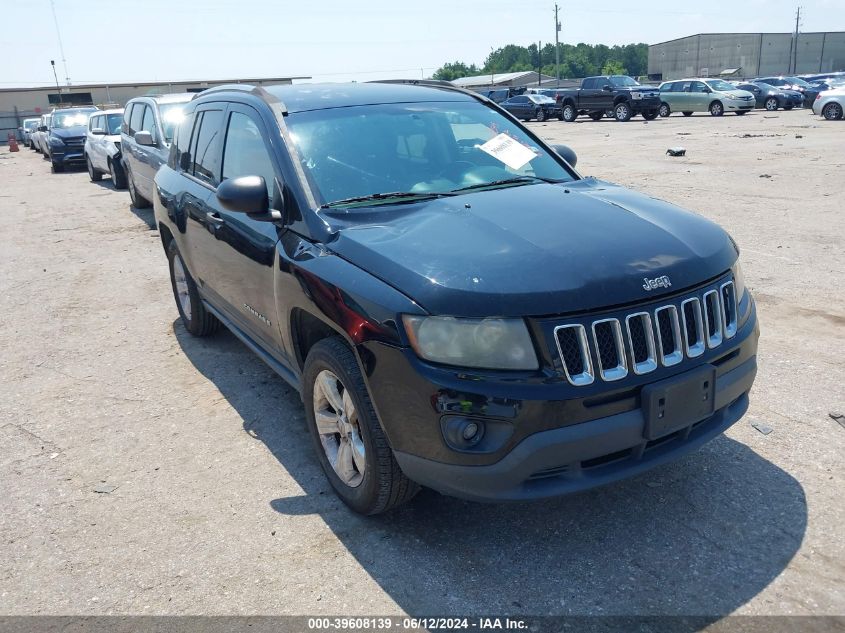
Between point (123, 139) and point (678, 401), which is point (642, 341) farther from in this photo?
point (123, 139)

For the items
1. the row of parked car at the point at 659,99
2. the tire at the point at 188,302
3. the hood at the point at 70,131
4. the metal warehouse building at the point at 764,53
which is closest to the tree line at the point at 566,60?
the metal warehouse building at the point at 764,53

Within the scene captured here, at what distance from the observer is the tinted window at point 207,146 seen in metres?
4.77

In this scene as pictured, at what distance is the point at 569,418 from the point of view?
263 centimetres

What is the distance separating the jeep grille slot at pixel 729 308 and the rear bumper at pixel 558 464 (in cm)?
47

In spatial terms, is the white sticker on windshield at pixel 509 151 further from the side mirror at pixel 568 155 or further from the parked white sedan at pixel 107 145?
the parked white sedan at pixel 107 145

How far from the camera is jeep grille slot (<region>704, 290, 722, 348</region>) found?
9.78 ft

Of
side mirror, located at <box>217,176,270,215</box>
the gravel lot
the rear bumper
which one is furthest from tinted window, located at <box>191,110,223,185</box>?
the rear bumper

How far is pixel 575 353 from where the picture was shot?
2660 mm

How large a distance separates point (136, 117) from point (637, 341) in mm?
11069

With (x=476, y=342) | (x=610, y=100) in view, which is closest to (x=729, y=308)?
(x=476, y=342)

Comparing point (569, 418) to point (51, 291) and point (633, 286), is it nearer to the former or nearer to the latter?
point (633, 286)

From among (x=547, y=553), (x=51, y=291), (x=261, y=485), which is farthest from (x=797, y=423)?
(x=51, y=291)

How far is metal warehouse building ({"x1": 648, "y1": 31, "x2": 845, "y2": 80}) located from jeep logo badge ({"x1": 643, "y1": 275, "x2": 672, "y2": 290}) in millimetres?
93456

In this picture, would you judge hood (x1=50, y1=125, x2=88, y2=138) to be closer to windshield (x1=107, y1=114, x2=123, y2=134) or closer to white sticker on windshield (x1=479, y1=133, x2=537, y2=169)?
windshield (x1=107, y1=114, x2=123, y2=134)
